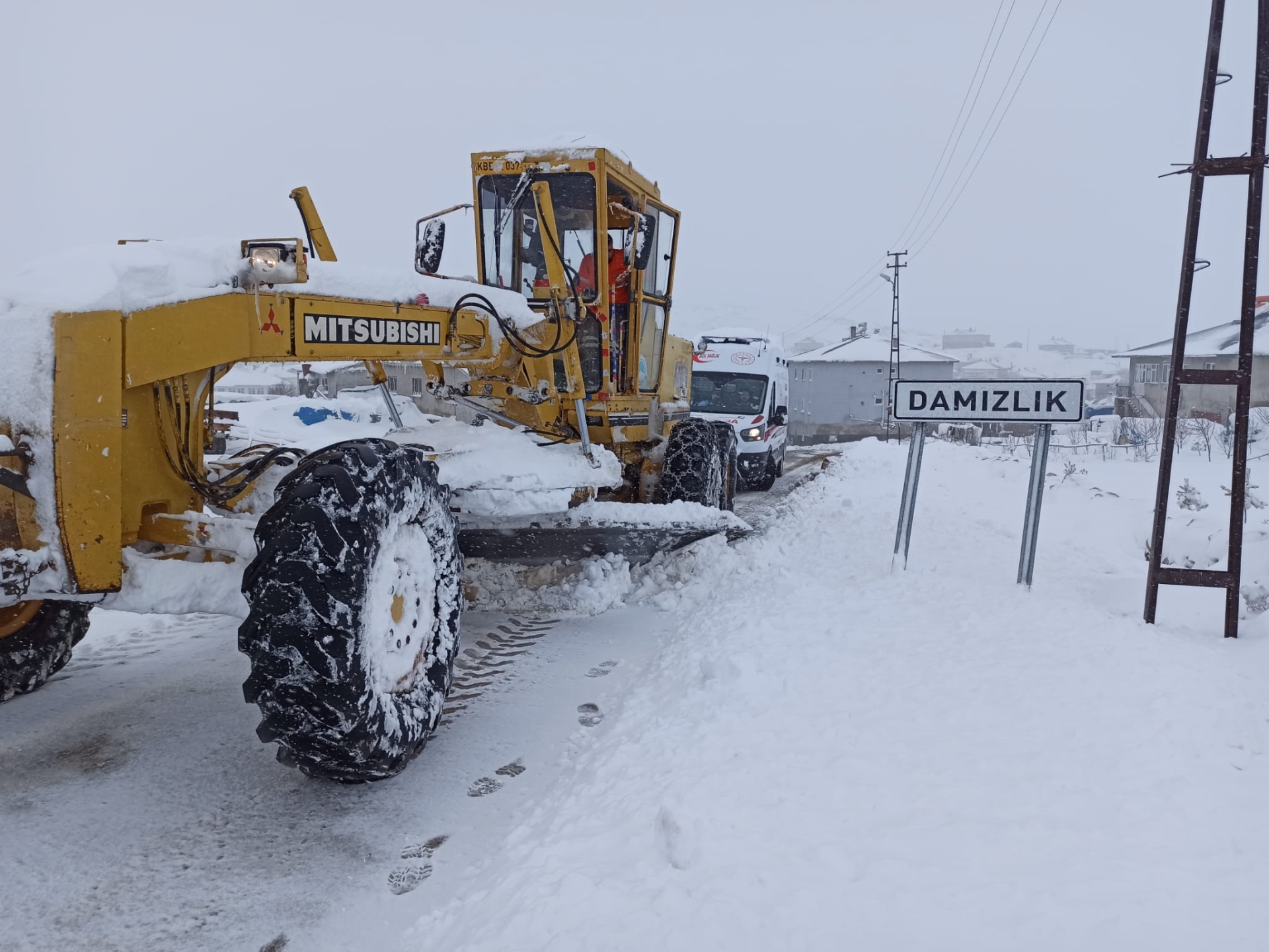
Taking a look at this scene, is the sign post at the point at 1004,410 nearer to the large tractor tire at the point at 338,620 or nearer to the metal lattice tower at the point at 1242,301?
the metal lattice tower at the point at 1242,301

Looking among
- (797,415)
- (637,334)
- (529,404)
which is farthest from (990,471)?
(797,415)

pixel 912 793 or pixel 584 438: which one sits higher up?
pixel 584 438

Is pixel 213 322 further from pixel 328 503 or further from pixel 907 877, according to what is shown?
pixel 907 877

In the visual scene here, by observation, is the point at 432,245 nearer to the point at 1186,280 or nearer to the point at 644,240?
the point at 644,240

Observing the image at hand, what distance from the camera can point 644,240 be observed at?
7.16 metres

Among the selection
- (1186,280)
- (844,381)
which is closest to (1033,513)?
(1186,280)

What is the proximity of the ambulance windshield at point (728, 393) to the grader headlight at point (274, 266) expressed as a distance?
35.4ft

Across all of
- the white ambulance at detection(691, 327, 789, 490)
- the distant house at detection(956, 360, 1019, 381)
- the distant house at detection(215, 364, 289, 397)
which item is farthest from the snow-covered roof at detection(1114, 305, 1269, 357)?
the distant house at detection(215, 364, 289, 397)

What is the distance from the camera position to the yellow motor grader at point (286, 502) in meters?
3.00

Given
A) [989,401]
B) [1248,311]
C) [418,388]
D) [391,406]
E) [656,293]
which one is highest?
[656,293]

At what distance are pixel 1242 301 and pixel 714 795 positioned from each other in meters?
4.17

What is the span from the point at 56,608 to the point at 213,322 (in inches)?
74.5

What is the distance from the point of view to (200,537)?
11.9 feet

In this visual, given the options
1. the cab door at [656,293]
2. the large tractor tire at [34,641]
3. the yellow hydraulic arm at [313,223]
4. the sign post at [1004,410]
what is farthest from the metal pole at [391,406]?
the sign post at [1004,410]
